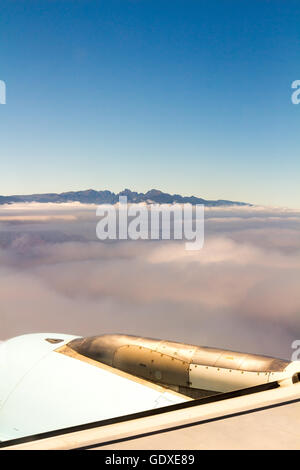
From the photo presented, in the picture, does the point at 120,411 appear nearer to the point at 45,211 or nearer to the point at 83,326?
the point at 83,326

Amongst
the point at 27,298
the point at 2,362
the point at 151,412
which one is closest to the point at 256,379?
the point at 151,412

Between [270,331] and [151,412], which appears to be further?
[270,331]

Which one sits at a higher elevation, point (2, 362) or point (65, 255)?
point (2, 362)

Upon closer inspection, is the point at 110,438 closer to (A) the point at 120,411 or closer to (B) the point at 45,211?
(A) the point at 120,411

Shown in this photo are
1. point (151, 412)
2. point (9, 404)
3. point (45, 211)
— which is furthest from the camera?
point (45, 211)

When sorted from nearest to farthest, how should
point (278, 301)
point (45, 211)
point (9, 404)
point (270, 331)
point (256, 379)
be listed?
point (256, 379)
point (9, 404)
point (270, 331)
point (278, 301)
point (45, 211)

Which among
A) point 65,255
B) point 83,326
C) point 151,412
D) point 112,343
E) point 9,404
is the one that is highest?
point 151,412

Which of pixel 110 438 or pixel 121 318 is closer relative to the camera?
pixel 110 438

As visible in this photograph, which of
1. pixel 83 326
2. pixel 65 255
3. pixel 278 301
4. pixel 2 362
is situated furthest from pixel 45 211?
pixel 2 362

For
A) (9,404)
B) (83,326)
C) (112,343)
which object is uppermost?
(112,343)
